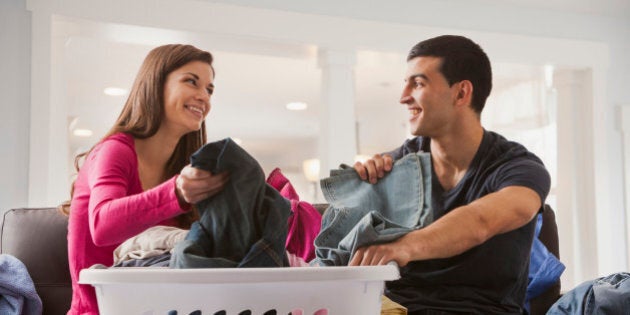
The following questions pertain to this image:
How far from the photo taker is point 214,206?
0.85 metres

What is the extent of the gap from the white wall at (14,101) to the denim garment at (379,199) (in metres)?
2.33

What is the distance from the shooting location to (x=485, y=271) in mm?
1347

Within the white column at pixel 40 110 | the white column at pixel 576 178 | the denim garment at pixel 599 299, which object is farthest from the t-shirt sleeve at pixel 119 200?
the white column at pixel 576 178

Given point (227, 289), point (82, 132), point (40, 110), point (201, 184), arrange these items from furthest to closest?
point (82, 132), point (40, 110), point (201, 184), point (227, 289)

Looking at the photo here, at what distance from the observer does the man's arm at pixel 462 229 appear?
0.98m

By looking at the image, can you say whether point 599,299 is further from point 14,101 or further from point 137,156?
point 14,101

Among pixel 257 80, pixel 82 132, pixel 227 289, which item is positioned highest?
pixel 257 80

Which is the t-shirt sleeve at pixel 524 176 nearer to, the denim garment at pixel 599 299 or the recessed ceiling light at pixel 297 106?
the denim garment at pixel 599 299

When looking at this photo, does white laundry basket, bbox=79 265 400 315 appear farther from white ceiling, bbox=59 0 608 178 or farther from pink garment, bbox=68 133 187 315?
white ceiling, bbox=59 0 608 178

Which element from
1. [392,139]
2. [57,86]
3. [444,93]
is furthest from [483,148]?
[392,139]

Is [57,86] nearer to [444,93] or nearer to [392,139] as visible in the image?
[444,93]

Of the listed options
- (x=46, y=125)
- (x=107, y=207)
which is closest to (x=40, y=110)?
(x=46, y=125)

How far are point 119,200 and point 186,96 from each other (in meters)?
0.38

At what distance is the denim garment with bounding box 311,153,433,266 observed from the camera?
1.14 metres
